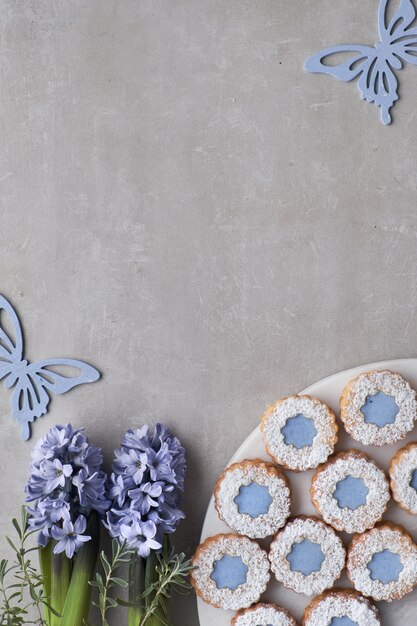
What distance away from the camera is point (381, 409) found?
1.35 meters

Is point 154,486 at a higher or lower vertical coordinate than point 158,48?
lower

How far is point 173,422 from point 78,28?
850 mm

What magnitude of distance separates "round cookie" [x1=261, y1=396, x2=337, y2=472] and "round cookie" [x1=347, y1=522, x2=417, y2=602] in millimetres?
182

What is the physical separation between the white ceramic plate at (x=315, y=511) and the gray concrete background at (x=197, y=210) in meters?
0.04

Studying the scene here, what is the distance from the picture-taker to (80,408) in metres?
1.47

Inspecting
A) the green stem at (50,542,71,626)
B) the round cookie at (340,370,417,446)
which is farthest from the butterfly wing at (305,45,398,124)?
the green stem at (50,542,71,626)

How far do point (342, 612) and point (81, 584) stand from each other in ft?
1.68

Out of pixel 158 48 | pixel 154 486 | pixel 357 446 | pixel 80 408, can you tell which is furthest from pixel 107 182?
pixel 357 446

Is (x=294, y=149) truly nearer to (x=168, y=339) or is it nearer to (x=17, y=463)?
(x=168, y=339)

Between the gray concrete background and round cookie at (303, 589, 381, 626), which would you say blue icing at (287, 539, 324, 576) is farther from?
the gray concrete background

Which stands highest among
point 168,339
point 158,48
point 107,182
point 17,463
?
point 158,48

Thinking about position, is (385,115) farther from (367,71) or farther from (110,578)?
(110,578)

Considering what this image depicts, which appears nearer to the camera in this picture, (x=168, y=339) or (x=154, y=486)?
(x=154, y=486)

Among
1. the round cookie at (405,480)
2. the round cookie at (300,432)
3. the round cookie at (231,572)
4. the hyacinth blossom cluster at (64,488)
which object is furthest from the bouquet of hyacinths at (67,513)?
the round cookie at (405,480)
